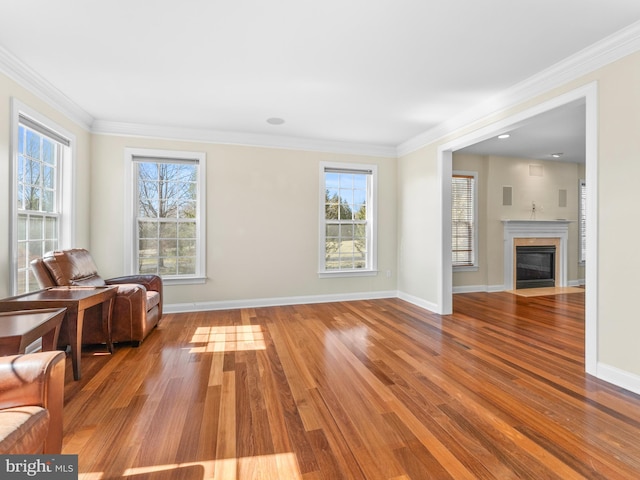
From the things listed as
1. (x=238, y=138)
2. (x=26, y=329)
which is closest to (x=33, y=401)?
(x=26, y=329)

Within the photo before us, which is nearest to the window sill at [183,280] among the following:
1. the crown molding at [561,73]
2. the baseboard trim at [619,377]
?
the crown molding at [561,73]

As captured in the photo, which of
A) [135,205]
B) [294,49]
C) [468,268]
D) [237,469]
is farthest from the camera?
[468,268]

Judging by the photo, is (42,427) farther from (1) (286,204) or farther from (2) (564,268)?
(2) (564,268)

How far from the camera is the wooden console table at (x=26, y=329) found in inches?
61.6

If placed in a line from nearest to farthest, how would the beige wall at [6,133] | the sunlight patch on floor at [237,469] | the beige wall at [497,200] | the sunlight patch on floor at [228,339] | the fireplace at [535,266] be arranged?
the sunlight patch on floor at [237,469] → the beige wall at [6,133] → the sunlight patch on floor at [228,339] → the beige wall at [497,200] → the fireplace at [535,266]

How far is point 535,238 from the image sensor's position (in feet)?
20.9

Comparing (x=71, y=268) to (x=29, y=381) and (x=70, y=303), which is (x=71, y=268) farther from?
(x=29, y=381)

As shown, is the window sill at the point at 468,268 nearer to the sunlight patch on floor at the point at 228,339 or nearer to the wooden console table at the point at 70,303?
the sunlight patch on floor at the point at 228,339

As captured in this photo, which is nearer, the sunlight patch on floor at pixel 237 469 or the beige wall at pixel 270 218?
the sunlight patch on floor at pixel 237 469

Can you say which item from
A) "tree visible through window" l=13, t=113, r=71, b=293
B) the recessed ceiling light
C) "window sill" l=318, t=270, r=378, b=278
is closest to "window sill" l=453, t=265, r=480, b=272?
"window sill" l=318, t=270, r=378, b=278

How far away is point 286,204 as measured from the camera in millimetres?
4949

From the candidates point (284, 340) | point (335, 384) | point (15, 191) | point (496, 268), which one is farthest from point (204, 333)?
point (496, 268)

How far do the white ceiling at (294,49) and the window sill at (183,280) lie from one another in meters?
2.21

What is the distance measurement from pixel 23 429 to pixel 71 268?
247cm
